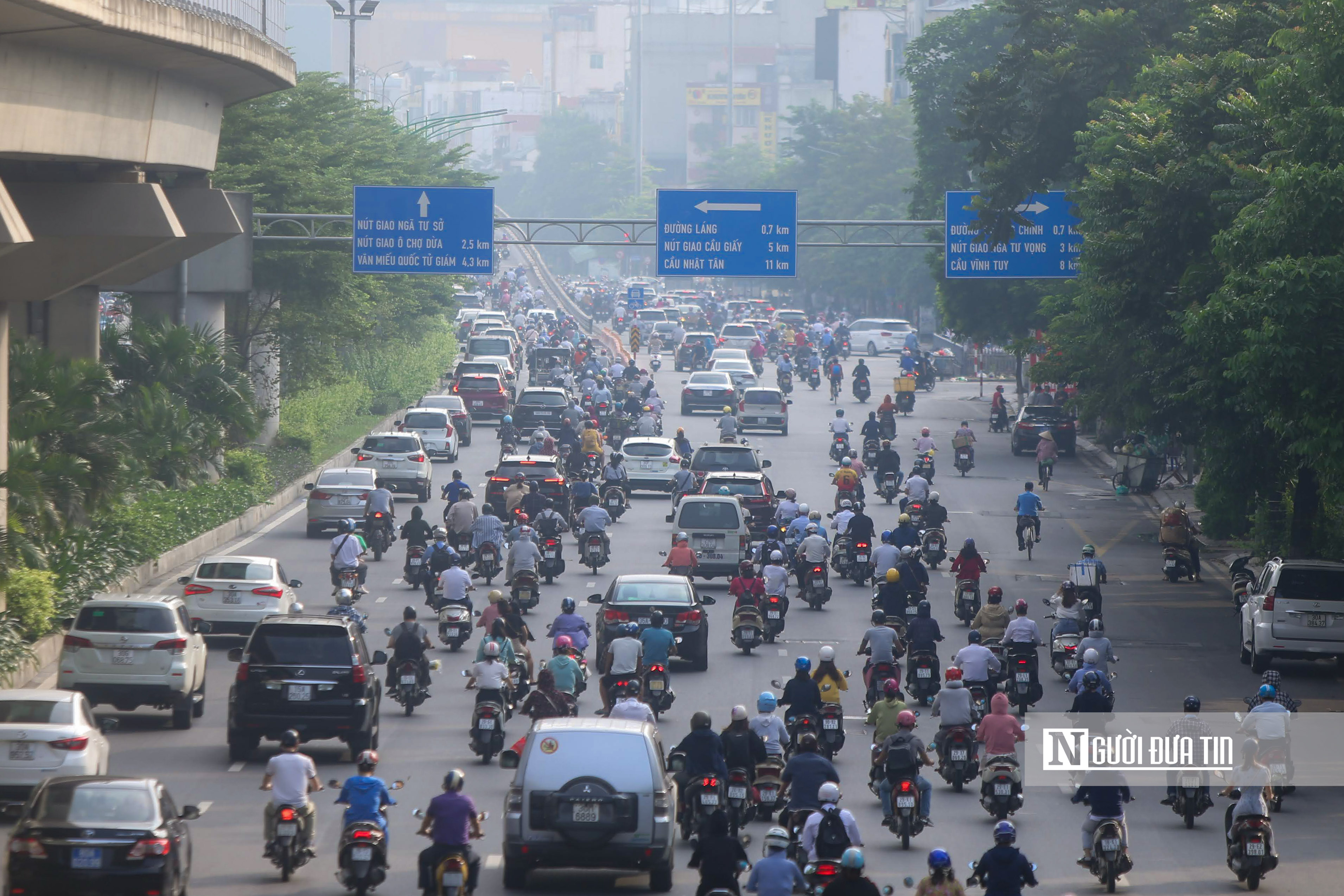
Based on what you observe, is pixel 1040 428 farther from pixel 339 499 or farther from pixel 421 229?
pixel 339 499

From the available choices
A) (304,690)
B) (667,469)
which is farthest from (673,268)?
(304,690)

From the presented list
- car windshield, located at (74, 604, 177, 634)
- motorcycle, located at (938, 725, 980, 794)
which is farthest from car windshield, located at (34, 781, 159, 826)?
motorcycle, located at (938, 725, 980, 794)

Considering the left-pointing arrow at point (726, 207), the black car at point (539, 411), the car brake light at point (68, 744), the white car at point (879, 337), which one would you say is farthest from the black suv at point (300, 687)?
the white car at point (879, 337)

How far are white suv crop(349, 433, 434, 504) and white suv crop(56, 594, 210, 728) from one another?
21496mm

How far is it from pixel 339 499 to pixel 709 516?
26.8 ft

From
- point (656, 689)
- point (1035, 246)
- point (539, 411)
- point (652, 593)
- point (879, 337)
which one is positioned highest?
point (1035, 246)

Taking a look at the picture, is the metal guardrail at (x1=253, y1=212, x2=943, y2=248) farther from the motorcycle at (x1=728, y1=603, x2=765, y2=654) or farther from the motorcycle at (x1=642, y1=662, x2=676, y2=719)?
the motorcycle at (x1=642, y1=662, x2=676, y2=719)

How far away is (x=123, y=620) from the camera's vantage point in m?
21.7

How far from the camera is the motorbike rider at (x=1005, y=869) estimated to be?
515 inches

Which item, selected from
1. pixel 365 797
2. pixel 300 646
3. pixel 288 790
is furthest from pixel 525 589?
pixel 365 797

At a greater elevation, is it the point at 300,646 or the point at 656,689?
the point at 300,646

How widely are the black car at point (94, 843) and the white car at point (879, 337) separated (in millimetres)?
78661

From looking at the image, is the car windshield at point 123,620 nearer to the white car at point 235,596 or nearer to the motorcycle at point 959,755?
the white car at point 235,596

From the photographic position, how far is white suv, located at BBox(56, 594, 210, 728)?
2144 cm
